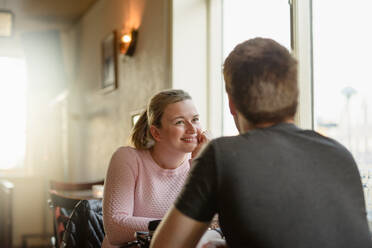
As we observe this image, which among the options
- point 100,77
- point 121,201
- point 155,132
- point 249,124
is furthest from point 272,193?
point 100,77

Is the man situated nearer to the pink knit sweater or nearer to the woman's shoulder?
the pink knit sweater

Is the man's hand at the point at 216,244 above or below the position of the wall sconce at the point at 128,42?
below

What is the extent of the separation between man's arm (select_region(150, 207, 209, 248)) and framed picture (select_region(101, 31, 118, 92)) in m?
3.68

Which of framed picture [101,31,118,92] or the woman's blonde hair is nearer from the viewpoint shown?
the woman's blonde hair

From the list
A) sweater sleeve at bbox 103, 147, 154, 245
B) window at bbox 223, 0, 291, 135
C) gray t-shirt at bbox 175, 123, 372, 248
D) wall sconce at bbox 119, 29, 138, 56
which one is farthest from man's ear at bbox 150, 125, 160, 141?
wall sconce at bbox 119, 29, 138, 56

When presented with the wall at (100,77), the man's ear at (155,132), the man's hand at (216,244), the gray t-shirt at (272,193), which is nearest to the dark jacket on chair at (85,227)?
the man's ear at (155,132)

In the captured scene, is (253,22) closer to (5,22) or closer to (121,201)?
(121,201)

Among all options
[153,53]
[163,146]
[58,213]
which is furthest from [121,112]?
[163,146]

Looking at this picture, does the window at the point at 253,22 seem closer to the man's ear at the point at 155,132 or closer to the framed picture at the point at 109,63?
the man's ear at the point at 155,132

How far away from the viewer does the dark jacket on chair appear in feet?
6.17

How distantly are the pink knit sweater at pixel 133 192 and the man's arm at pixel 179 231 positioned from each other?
0.83 meters

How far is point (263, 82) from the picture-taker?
3.13 feet

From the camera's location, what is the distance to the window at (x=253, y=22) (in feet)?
8.21

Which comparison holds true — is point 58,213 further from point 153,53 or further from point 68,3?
point 68,3
